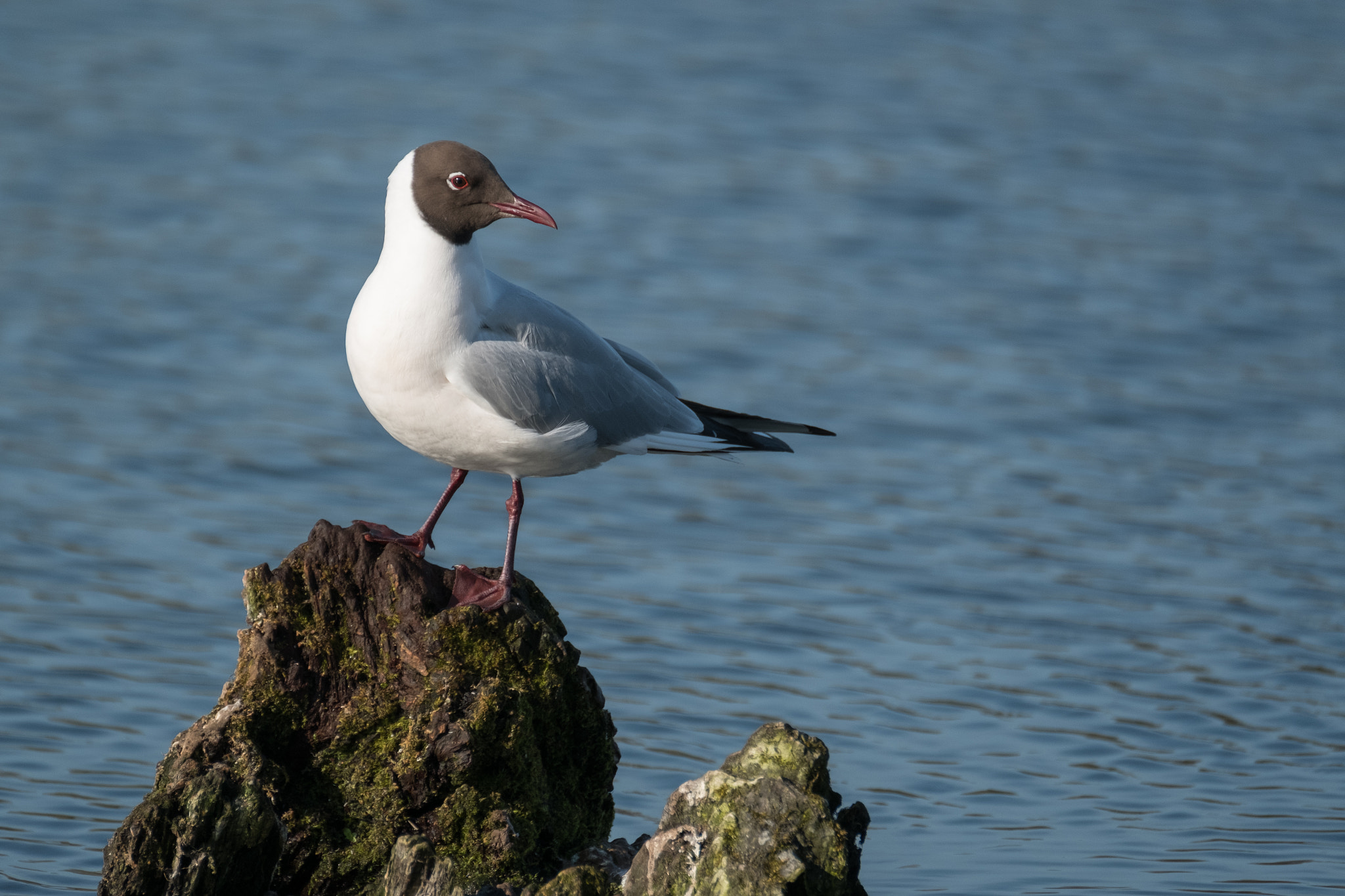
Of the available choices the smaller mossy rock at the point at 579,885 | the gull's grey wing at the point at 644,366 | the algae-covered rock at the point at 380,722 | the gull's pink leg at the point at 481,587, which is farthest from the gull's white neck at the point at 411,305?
the smaller mossy rock at the point at 579,885

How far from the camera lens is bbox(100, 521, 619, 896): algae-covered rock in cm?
587

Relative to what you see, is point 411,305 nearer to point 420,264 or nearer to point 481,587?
point 420,264

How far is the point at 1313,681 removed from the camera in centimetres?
984

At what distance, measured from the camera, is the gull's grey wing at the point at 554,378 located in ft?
20.8

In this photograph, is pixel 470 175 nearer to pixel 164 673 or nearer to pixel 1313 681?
pixel 164 673

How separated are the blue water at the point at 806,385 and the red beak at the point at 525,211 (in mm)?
2749

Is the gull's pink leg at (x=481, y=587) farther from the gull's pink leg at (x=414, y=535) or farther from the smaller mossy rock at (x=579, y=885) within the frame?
the smaller mossy rock at (x=579, y=885)

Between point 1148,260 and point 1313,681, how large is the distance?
27.1ft

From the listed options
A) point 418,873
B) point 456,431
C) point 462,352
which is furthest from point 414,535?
point 418,873

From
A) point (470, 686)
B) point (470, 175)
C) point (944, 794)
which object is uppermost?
point (470, 175)

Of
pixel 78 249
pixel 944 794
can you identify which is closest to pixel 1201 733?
pixel 944 794

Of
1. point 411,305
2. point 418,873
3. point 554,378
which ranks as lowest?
point 418,873

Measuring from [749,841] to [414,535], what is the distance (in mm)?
1903

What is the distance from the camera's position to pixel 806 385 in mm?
14078
